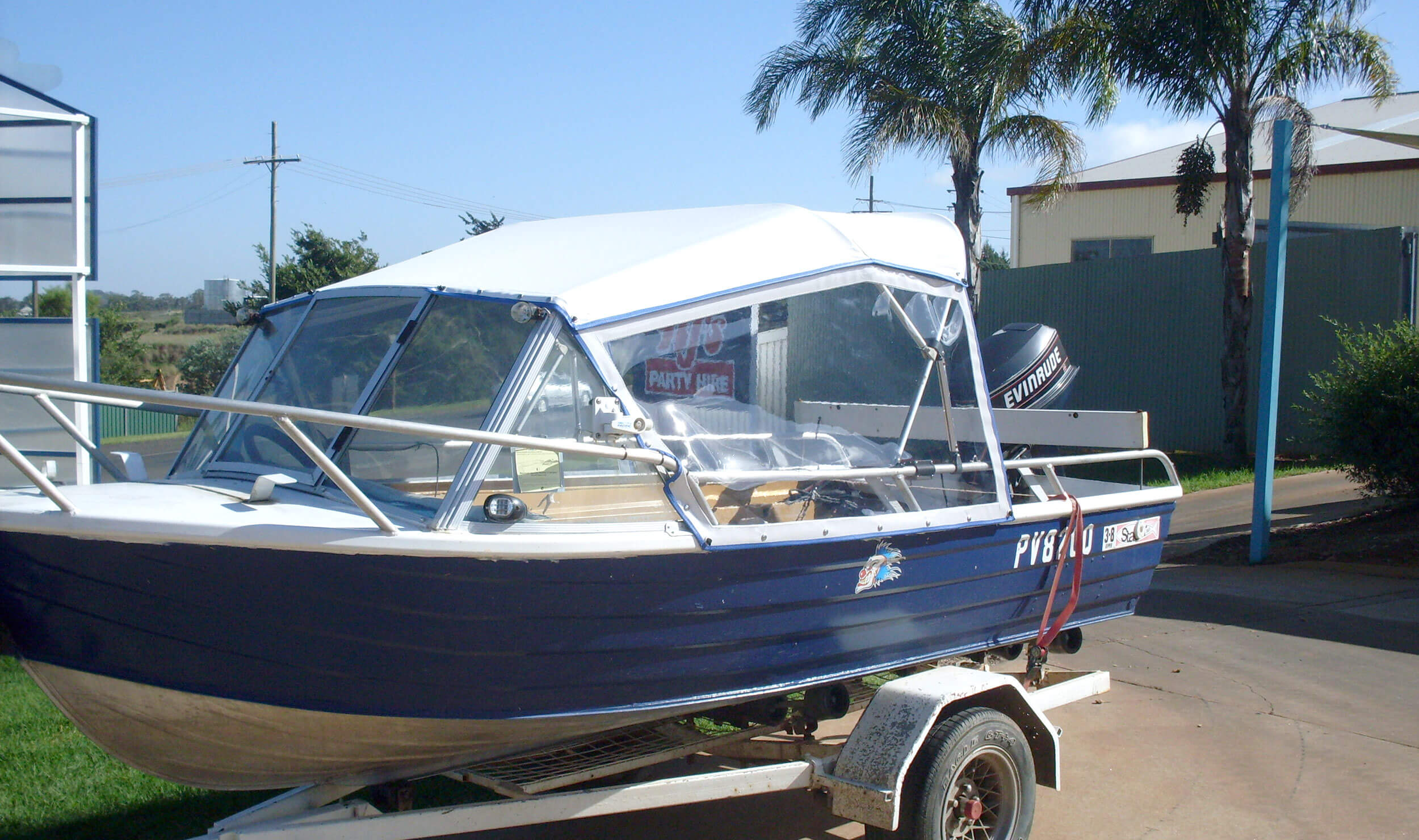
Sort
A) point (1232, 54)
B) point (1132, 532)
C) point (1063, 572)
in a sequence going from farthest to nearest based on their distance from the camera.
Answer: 1. point (1232, 54)
2. point (1132, 532)
3. point (1063, 572)

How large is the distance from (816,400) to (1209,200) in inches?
826

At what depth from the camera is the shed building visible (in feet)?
70.9

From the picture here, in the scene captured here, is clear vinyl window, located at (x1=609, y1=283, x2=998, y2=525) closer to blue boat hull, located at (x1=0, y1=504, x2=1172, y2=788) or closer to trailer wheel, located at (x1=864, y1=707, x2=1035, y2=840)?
blue boat hull, located at (x1=0, y1=504, x2=1172, y2=788)

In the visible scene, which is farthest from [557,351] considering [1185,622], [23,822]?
[1185,622]

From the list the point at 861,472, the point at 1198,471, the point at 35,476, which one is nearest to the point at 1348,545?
the point at 1198,471

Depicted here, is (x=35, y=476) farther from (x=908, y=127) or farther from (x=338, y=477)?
(x=908, y=127)

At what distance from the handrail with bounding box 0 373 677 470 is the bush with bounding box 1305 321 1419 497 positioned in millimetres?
9933

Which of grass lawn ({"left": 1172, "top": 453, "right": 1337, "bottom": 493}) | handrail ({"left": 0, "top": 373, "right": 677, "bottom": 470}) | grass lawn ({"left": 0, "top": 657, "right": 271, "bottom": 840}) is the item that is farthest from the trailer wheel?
grass lawn ({"left": 1172, "top": 453, "right": 1337, "bottom": 493})

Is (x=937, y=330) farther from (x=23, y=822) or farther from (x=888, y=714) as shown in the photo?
(x=23, y=822)

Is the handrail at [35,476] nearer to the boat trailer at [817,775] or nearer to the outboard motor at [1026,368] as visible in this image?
the boat trailer at [817,775]

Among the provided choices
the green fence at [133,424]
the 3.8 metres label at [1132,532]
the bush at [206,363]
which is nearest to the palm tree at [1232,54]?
the 3.8 metres label at [1132,532]

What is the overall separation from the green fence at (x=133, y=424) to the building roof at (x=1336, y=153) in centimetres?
2068

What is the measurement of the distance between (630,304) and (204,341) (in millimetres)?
46536

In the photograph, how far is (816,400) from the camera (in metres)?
4.57
